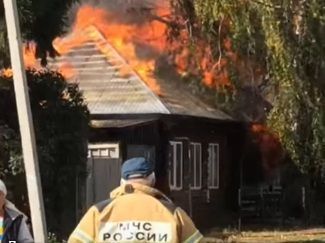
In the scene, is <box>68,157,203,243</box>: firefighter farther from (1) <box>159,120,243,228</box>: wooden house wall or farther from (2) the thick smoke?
(2) the thick smoke

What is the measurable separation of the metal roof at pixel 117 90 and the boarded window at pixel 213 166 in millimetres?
1252

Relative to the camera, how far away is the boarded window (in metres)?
28.4

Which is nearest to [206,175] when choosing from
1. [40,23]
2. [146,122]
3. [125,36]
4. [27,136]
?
[146,122]

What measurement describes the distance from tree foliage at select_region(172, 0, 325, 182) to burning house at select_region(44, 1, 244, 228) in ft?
14.1

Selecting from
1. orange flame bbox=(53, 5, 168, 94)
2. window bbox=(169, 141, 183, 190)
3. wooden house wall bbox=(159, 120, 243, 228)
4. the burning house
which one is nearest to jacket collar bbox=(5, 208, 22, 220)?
the burning house

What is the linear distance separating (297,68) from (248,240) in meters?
4.46

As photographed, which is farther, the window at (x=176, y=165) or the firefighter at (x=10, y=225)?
the window at (x=176, y=165)

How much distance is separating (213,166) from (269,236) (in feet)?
24.5

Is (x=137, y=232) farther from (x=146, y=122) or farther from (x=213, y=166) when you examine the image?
(x=213, y=166)

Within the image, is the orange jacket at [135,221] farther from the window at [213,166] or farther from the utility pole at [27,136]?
the window at [213,166]

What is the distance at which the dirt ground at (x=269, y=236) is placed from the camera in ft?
65.8

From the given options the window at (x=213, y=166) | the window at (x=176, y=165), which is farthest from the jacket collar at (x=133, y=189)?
the window at (x=213, y=166)

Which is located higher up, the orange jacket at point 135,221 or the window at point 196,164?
the orange jacket at point 135,221

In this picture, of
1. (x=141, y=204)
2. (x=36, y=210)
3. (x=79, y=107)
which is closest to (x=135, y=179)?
(x=141, y=204)
